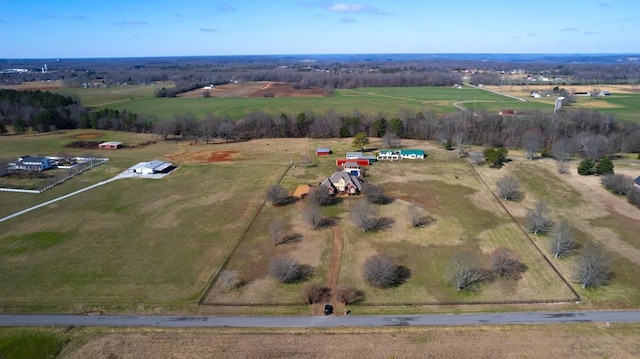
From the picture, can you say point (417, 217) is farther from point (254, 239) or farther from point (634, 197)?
point (634, 197)

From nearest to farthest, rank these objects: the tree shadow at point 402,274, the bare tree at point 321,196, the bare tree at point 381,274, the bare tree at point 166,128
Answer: the bare tree at point 381,274, the tree shadow at point 402,274, the bare tree at point 321,196, the bare tree at point 166,128

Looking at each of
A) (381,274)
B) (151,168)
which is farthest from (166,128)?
(381,274)

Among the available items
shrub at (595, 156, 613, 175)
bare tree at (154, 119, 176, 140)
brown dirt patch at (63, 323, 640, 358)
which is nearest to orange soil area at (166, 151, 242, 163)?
bare tree at (154, 119, 176, 140)

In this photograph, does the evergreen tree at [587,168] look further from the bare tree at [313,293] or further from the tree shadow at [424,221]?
the bare tree at [313,293]

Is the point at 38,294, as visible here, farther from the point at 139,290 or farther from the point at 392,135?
the point at 392,135

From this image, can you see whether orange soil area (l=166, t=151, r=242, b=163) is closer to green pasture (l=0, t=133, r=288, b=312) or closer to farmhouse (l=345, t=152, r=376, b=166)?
green pasture (l=0, t=133, r=288, b=312)

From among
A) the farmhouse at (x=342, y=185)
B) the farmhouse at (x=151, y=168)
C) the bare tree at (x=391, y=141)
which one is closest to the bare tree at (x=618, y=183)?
the farmhouse at (x=342, y=185)

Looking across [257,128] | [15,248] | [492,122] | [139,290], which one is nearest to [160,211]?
[15,248]
